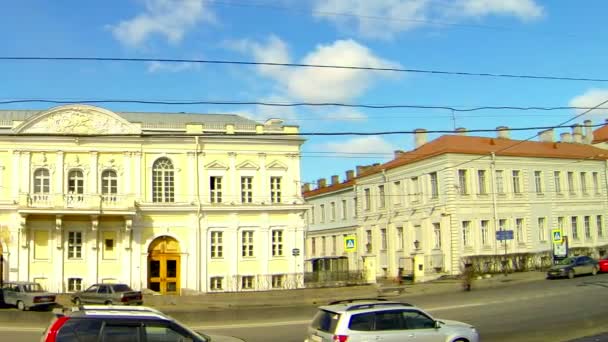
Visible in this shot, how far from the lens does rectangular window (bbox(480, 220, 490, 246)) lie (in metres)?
50.4

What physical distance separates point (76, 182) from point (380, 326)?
31092mm

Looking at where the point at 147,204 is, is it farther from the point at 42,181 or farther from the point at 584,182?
the point at 584,182

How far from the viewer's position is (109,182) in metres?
41.1

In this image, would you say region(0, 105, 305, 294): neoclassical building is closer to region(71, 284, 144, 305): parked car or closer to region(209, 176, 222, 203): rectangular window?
region(209, 176, 222, 203): rectangular window

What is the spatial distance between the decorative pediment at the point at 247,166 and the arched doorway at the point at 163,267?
6309mm

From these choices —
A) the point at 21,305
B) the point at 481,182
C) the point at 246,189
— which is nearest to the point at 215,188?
the point at 246,189

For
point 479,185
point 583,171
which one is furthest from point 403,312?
point 583,171

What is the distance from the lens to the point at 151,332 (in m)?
10.4

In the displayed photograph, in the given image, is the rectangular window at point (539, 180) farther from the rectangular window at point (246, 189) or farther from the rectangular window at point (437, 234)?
the rectangular window at point (246, 189)

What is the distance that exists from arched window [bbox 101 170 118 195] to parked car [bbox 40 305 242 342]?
31.3m

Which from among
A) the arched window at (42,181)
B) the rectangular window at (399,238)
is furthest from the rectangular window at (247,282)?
the rectangular window at (399,238)

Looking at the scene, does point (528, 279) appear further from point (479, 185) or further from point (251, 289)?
point (251, 289)

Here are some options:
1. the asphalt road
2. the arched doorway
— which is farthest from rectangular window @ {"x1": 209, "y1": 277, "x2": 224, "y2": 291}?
the asphalt road

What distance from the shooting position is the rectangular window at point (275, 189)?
43406 millimetres
